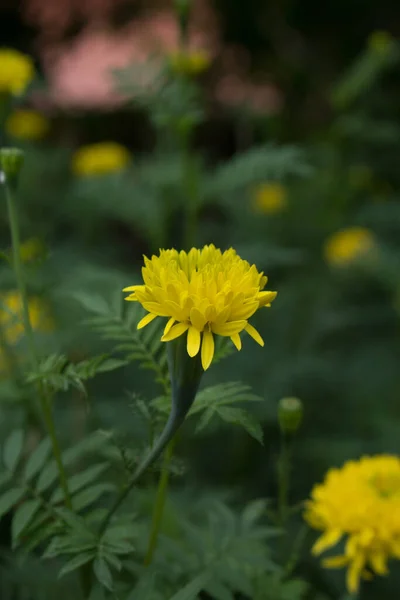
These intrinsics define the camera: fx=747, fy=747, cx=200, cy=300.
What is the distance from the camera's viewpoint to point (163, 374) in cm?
63

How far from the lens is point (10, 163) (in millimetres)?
673

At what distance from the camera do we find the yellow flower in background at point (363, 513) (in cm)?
78

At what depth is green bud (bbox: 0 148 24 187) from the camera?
0.67 metres

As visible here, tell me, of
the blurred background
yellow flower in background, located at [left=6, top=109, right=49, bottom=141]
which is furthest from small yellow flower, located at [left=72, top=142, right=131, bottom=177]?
yellow flower in background, located at [left=6, top=109, right=49, bottom=141]

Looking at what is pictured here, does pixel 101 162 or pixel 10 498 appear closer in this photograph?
pixel 10 498

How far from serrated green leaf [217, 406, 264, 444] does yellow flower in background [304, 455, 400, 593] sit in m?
0.30

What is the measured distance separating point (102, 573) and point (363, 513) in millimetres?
335

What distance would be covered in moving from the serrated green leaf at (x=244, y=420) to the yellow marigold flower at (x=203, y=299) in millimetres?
55

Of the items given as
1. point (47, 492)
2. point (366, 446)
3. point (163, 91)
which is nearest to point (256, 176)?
point (163, 91)

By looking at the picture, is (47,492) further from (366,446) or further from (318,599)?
(366,446)

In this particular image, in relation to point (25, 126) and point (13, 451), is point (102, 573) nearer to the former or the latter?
point (13, 451)

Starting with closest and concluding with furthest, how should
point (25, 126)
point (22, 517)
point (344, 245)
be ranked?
point (22, 517) → point (344, 245) → point (25, 126)

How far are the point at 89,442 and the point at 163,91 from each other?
87 centimetres

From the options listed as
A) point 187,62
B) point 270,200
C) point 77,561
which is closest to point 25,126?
point 270,200
